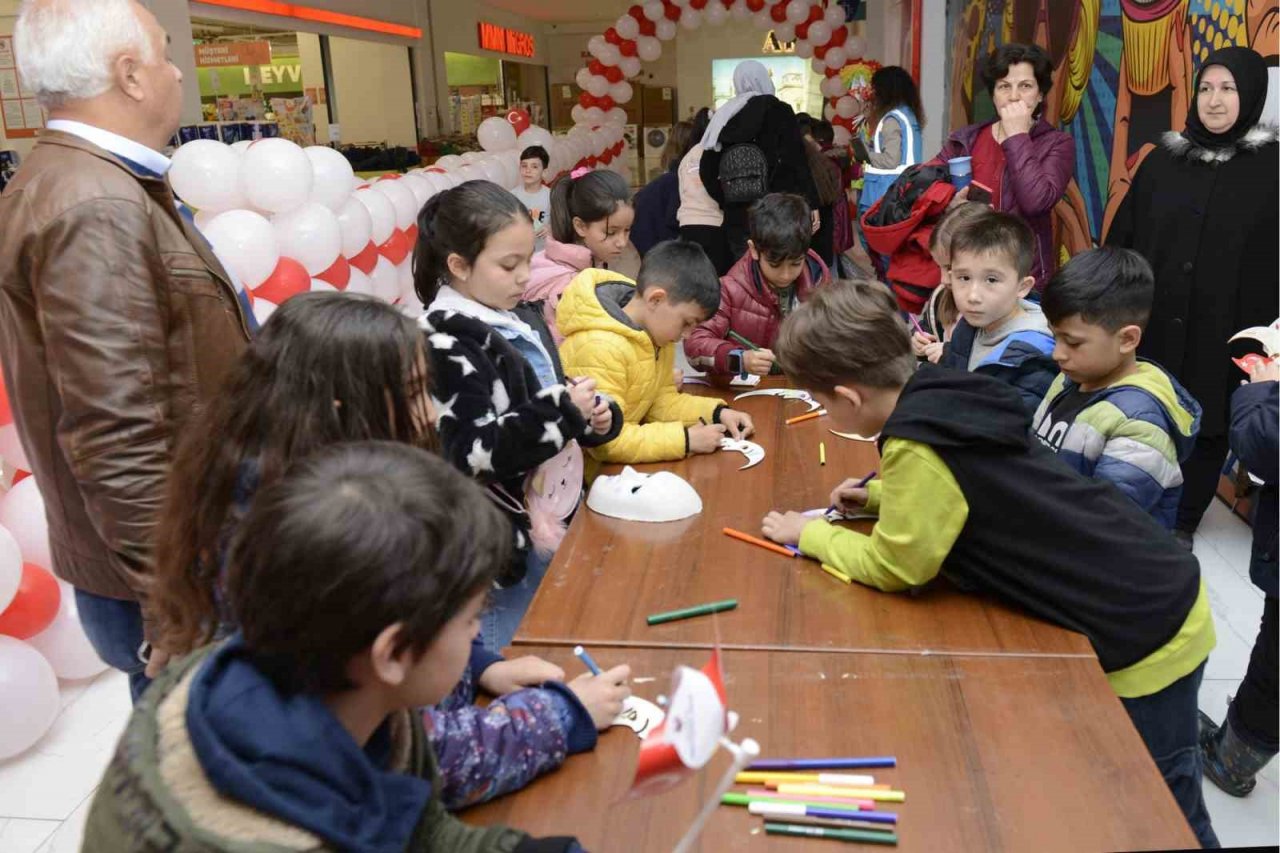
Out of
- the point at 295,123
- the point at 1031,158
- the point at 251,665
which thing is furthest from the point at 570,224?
the point at 295,123

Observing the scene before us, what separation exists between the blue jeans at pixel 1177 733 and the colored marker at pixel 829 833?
0.66 metres

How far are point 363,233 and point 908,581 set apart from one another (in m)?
3.72

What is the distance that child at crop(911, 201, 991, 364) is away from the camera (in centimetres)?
276

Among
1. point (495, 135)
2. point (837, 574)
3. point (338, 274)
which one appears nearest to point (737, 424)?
point (837, 574)

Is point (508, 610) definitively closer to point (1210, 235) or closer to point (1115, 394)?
point (1115, 394)

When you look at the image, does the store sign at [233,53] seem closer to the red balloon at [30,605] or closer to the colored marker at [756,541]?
the red balloon at [30,605]

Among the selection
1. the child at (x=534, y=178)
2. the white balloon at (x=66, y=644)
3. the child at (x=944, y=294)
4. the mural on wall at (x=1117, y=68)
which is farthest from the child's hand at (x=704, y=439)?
the child at (x=534, y=178)

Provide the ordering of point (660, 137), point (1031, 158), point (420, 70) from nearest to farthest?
1. point (1031, 158)
2. point (420, 70)
3. point (660, 137)

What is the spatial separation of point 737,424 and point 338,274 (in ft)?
8.69

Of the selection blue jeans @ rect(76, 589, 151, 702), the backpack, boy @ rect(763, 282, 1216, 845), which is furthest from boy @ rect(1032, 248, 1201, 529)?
the backpack

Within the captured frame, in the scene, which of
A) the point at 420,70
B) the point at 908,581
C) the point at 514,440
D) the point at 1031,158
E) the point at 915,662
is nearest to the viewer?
the point at 915,662

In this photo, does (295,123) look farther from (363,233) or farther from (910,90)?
(910,90)

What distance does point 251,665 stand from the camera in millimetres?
805

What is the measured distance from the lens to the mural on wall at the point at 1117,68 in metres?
3.56
